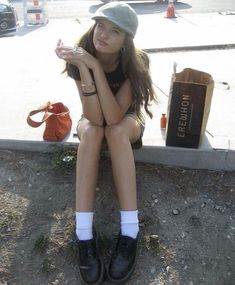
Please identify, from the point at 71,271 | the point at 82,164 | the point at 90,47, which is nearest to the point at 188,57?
the point at 90,47

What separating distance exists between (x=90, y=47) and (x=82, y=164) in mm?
772

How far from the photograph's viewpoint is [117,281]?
7.72 feet

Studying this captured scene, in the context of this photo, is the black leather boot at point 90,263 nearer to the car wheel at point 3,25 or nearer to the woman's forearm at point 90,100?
the woman's forearm at point 90,100

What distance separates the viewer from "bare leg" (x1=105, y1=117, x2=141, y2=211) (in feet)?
8.34

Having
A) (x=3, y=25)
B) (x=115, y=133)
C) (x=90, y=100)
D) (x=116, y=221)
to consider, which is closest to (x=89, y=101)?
(x=90, y=100)

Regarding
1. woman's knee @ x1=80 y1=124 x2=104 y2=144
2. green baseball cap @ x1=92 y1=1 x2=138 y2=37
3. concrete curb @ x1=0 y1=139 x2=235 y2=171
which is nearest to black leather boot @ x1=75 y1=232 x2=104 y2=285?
woman's knee @ x1=80 y1=124 x2=104 y2=144

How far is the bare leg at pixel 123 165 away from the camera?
254 cm

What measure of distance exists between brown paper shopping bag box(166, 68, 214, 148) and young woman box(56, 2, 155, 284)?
0.28 meters

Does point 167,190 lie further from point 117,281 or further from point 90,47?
Result: point 90,47

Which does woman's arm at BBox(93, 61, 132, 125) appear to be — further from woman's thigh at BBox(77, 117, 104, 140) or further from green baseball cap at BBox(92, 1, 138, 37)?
green baseball cap at BBox(92, 1, 138, 37)

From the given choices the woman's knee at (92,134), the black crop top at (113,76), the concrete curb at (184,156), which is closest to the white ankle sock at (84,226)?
the woman's knee at (92,134)

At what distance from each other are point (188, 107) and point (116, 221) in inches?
37.4

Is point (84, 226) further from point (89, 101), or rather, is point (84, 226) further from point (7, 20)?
point (7, 20)

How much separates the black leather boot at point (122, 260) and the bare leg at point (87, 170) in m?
0.29
